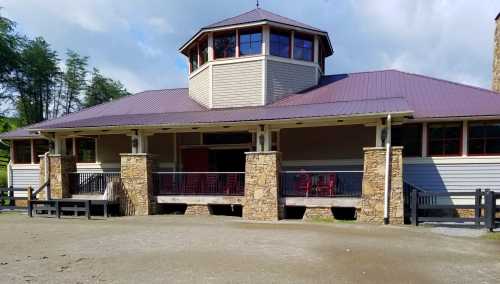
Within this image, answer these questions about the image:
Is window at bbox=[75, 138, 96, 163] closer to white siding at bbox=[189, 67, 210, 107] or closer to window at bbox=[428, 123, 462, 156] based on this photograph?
white siding at bbox=[189, 67, 210, 107]

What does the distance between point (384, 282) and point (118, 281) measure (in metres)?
3.93

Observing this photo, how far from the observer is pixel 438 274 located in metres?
5.94

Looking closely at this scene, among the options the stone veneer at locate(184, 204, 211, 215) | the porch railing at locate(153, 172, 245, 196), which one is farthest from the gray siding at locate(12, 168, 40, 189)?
the stone veneer at locate(184, 204, 211, 215)

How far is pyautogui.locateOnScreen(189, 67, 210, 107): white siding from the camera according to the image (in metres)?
16.1

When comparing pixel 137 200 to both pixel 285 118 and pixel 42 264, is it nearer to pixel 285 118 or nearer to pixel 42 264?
pixel 285 118

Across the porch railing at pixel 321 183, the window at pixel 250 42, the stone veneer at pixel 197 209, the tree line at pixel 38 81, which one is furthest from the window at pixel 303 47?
the tree line at pixel 38 81

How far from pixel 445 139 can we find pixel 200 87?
396 inches

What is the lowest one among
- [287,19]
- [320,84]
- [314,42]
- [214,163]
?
[214,163]

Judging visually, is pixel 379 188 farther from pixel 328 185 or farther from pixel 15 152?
pixel 15 152

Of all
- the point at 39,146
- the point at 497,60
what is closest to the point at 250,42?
the point at 497,60

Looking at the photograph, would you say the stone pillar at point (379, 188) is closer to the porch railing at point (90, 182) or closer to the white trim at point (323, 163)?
the white trim at point (323, 163)

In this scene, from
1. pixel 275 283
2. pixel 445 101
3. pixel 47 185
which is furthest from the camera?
pixel 47 185

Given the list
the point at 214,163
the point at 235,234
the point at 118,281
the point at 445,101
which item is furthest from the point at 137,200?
the point at 445,101

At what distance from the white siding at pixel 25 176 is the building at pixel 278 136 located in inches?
4.3
